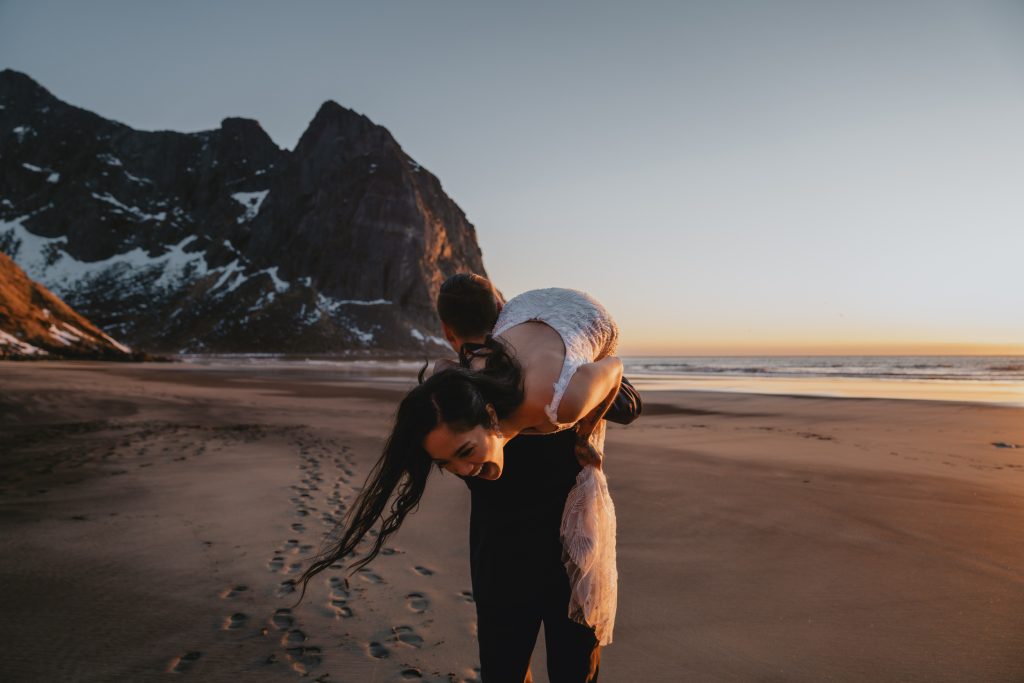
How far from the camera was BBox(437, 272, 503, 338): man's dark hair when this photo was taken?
180 centimetres

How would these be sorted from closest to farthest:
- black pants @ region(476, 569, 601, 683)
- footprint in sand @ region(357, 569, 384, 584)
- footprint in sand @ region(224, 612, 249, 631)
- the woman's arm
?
the woman's arm, black pants @ region(476, 569, 601, 683), footprint in sand @ region(224, 612, 249, 631), footprint in sand @ region(357, 569, 384, 584)

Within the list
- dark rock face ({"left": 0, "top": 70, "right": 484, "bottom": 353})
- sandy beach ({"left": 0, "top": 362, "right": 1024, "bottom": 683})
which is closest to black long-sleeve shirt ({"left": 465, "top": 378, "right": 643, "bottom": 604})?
sandy beach ({"left": 0, "top": 362, "right": 1024, "bottom": 683})

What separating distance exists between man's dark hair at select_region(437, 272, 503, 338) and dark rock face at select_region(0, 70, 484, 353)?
10564cm

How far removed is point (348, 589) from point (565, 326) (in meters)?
3.12

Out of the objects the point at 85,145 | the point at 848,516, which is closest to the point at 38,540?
the point at 848,516

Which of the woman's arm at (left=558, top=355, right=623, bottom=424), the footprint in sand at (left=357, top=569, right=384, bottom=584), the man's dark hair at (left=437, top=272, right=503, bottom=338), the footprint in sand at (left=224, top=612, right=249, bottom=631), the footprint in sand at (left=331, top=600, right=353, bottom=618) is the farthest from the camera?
the footprint in sand at (left=357, top=569, right=384, bottom=584)

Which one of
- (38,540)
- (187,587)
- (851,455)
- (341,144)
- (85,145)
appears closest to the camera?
(187,587)

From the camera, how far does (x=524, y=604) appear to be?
1.70 meters

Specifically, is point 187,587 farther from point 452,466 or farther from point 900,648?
point 900,648

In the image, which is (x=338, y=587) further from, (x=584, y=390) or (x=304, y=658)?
(x=584, y=390)

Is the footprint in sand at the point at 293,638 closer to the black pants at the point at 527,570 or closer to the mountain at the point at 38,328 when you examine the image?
the black pants at the point at 527,570

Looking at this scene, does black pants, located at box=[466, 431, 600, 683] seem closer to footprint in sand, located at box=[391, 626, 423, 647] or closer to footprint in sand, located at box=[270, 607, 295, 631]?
footprint in sand, located at box=[391, 626, 423, 647]

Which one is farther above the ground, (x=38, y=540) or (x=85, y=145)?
(x=85, y=145)

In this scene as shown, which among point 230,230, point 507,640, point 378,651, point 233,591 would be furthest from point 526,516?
point 230,230
